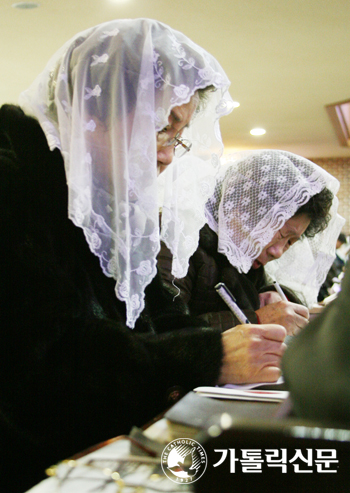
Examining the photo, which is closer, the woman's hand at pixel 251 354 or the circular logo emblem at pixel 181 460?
the circular logo emblem at pixel 181 460

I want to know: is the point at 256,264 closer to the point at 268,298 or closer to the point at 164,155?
the point at 268,298

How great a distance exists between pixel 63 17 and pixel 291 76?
2.82 metres

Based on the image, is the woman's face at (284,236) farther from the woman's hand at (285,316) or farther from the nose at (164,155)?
the nose at (164,155)

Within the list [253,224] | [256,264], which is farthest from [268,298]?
[253,224]

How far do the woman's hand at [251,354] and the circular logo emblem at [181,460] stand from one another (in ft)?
2.07

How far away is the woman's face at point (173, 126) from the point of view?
1.41 meters

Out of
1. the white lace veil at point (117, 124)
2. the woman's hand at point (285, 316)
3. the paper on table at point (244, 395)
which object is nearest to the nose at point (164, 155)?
the white lace veil at point (117, 124)

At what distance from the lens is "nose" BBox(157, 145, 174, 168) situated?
1.46 m

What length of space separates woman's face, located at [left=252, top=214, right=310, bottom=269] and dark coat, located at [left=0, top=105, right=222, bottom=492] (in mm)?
1245

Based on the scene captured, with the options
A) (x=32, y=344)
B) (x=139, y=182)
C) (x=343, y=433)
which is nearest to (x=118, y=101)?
(x=139, y=182)

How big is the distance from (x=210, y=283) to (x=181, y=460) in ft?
5.11

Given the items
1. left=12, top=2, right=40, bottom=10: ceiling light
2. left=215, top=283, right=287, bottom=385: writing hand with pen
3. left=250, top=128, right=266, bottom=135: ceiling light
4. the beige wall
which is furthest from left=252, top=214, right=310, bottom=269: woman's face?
the beige wall

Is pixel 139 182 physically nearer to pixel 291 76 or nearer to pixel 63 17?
pixel 63 17

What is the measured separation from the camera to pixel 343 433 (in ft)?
1.32
